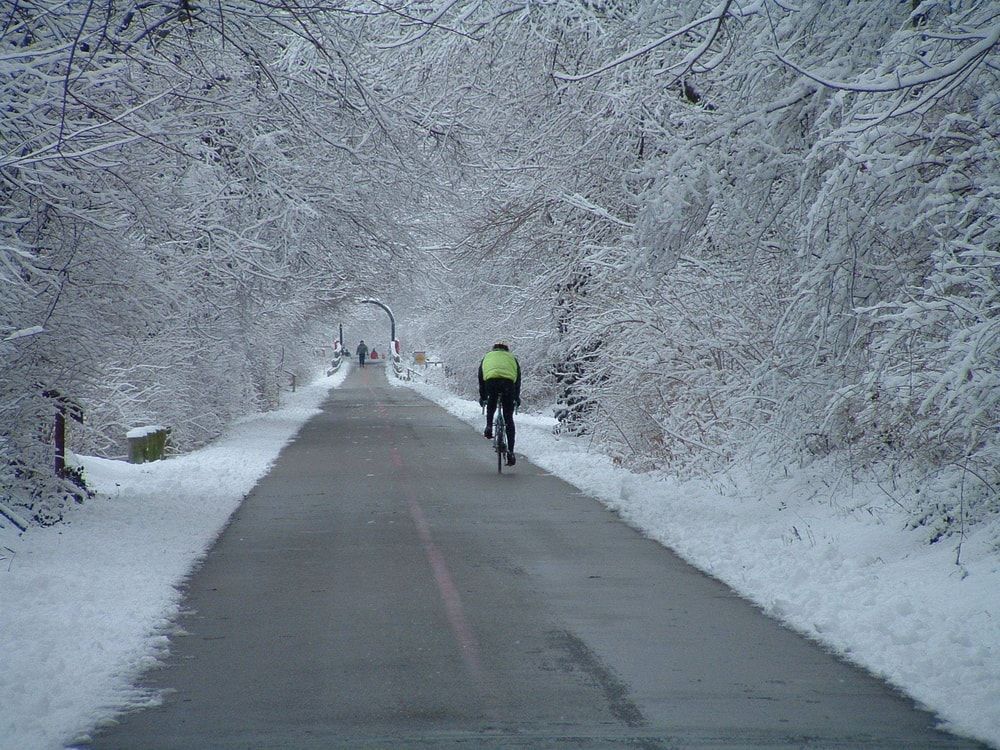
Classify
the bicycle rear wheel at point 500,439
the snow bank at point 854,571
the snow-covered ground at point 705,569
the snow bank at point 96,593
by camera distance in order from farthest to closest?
the bicycle rear wheel at point 500,439 → the snow bank at point 854,571 → the snow-covered ground at point 705,569 → the snow bank at point 96,593

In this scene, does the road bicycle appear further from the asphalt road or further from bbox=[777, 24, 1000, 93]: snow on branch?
bbox=[777, 24, 1000, 93]: snow on branch

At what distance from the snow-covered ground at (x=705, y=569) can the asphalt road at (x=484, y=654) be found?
27 centimetres

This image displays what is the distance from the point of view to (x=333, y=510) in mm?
15391

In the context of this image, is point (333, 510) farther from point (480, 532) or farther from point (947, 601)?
point (947, 601)

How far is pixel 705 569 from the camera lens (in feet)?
36.9

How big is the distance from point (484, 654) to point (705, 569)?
12.8ft

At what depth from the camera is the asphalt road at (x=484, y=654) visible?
6.23 meters

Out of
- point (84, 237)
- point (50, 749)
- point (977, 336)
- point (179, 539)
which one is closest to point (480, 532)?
point (179, 539)

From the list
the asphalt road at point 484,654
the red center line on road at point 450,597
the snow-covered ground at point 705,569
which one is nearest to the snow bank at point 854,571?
the snow-covered ground at point 705,569

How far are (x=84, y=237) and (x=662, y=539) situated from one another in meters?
6.61

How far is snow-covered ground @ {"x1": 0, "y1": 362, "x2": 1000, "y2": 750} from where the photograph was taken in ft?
22.7

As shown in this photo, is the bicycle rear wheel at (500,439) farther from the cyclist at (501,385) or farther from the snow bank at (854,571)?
the snow bank at (854,571)

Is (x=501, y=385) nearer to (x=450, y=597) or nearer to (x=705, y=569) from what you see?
(x=705, y=569)

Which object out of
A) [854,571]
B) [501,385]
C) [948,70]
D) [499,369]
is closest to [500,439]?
[501,385]
